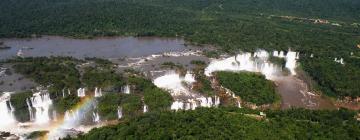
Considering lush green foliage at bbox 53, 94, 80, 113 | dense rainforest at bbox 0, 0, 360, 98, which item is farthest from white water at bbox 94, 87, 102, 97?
dense rainforest at bbox 0, 0, 360, 98

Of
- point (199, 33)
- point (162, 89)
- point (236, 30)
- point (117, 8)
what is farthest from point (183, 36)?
point (162, 89)

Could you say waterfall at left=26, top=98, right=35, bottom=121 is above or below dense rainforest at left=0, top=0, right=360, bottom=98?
below

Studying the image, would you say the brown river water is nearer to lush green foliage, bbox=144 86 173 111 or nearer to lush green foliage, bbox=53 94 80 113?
lush green foliage, bbox=53 94 80 113

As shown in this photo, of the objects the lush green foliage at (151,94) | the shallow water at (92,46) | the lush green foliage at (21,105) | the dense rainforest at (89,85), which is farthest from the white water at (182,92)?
the lush green foliage at (21,105)

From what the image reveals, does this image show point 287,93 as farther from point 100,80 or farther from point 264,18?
point 264,18

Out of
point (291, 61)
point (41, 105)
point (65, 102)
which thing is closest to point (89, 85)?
point (65, 102)

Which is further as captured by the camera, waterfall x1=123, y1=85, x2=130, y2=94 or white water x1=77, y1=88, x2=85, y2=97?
waterfall x1=123, y1=85, x2=130, y2=94

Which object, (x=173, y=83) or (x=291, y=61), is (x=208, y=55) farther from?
(x=173, y=83)
